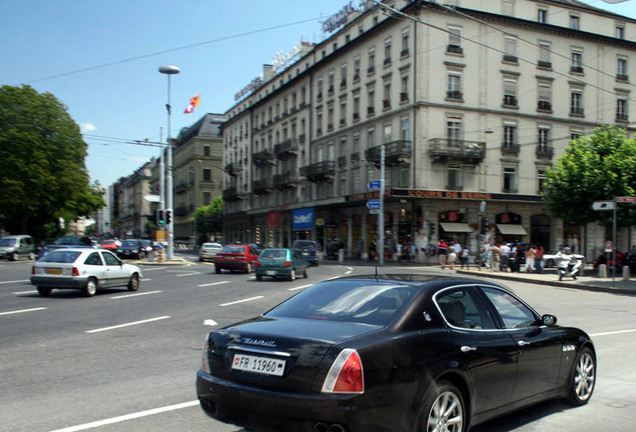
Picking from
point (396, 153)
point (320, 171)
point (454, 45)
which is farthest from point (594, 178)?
→ point (320, 171)

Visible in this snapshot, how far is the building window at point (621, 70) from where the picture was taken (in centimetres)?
5075

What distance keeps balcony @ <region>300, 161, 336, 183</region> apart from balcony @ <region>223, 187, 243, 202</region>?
2432 cm

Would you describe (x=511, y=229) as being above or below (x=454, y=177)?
below

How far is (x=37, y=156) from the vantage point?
174 feet

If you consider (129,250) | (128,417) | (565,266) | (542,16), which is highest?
(542,16)

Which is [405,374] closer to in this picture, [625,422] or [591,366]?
[625,422]

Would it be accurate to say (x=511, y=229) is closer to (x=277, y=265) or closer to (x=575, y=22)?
(x=575, y=22)

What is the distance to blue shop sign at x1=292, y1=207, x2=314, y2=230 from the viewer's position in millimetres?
58812

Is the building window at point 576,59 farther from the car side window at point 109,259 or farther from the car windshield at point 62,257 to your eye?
the car windshield at point 62,257

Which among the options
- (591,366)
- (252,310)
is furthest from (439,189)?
(591,366)

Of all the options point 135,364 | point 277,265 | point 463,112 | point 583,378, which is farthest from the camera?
point 463,112

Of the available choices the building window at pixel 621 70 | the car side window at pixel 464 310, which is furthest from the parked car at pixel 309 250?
the car side window at pixel 464 310

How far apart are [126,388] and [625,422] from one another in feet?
16.5

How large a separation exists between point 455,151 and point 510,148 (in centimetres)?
583
